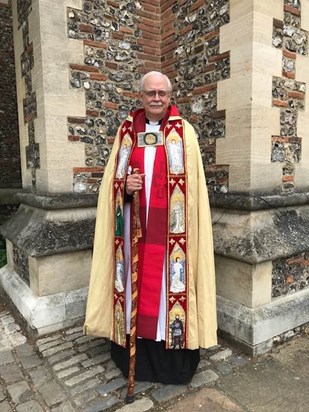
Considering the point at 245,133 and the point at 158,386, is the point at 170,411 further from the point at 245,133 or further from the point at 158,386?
the point at 245,133

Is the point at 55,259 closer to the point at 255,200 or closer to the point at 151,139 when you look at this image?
the point at 151,139

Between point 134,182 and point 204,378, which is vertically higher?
point 134,182

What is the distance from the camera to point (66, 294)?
3.50m

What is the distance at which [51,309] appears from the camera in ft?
11.0

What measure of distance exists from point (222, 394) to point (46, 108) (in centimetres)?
282

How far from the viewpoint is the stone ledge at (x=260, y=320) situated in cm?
288

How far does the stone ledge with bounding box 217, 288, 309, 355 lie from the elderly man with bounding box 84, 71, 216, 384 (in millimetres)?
530

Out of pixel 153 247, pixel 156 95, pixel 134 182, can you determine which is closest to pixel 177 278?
pixel 153 247

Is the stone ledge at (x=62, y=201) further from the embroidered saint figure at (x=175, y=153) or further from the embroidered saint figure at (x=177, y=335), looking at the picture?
the embroidered saint figure at (x=177, y=335)

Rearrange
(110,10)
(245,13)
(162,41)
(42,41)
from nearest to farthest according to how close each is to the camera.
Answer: (245,13)
(42,41)
(110,10)
(162,41)

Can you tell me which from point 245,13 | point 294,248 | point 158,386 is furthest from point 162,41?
point 158,386

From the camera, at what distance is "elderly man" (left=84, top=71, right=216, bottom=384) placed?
2.45m

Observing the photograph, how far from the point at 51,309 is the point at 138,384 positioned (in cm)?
123

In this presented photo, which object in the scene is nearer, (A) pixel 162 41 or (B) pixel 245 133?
(B) pixel 245 133
